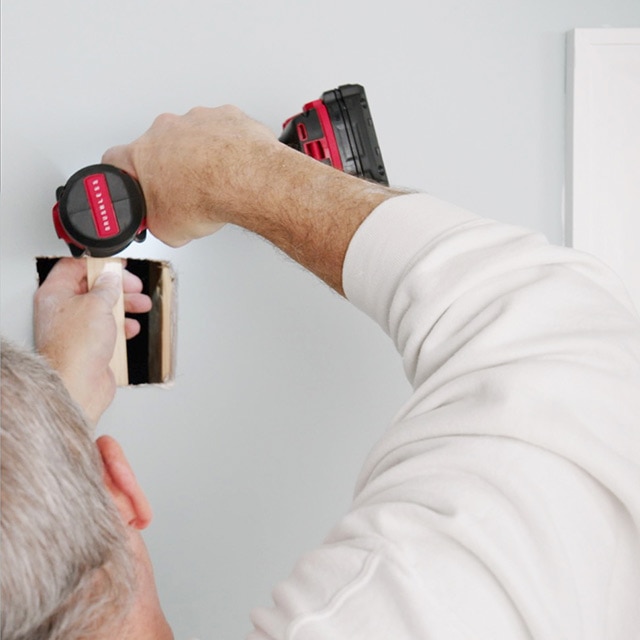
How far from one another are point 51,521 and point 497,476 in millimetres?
341

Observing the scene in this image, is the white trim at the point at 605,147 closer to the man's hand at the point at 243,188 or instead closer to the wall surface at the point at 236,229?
the wall surface at the point at 236,229

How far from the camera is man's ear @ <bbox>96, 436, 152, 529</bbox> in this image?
26.1 inches

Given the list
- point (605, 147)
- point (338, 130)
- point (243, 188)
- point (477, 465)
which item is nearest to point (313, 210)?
point (243, 188)

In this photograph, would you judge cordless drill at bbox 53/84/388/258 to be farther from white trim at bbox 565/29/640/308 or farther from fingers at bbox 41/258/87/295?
white trim at bbox 565/29/640/308

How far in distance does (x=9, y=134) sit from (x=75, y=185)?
15 centimetres

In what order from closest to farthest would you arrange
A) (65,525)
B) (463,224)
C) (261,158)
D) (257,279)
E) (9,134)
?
(65,525) < (463,224) < (261,158) < (9,134) < (257,279)

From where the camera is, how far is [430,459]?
0.61m

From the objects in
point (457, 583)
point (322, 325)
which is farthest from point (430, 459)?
point (322, 325)

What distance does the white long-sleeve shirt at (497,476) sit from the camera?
56 cm

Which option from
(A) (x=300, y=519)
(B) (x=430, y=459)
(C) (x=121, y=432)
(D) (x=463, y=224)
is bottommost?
(A) (x=300, y=519)

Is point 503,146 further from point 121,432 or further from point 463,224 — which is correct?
point 121,432

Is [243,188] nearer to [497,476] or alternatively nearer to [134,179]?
[134,179]

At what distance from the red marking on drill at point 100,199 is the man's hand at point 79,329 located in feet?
0.44

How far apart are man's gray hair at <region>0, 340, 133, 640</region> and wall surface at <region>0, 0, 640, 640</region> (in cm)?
44
